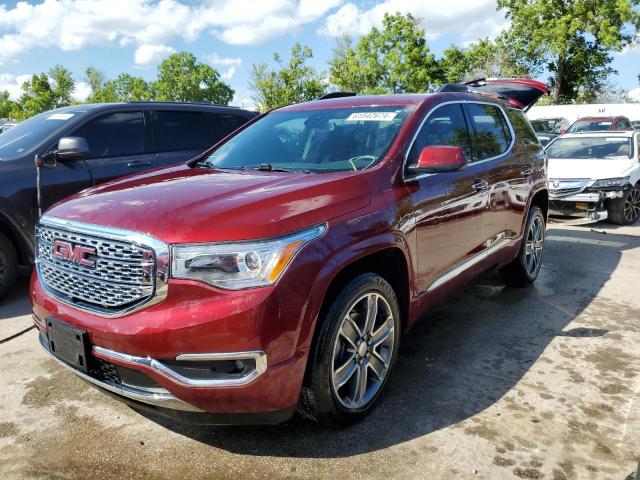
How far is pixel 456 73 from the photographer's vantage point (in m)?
36.5

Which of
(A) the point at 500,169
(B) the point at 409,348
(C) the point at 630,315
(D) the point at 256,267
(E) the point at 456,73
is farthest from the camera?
(E) the point at 456,73

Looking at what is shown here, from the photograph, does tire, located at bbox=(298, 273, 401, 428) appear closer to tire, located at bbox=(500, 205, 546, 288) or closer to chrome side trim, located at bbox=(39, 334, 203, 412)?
chrome side trim, located at bbox=(39, 334, 203, 412)

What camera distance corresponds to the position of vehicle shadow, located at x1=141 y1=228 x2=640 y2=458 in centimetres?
282

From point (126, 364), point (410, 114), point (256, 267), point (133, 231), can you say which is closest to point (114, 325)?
point (126, 364)

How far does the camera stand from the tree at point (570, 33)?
32.9 metres

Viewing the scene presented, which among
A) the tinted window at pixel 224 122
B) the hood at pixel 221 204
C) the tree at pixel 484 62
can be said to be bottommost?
the hood at pixel 221 204

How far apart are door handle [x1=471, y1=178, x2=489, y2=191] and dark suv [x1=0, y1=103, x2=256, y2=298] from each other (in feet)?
10.6

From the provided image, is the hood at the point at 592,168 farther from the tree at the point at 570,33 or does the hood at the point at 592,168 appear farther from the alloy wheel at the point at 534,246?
the tree at the point at 570,33

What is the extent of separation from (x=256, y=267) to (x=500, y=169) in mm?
2796

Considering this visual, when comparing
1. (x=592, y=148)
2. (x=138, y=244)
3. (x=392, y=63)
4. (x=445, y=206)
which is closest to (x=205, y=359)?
(x=138, y=244)

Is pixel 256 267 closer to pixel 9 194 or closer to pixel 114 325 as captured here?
pixel 114 325

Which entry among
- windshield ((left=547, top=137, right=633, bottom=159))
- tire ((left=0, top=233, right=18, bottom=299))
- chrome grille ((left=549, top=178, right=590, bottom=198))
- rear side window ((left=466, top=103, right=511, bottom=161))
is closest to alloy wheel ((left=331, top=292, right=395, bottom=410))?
rear side window ((left=466, top=103, right=511, bottom=161))

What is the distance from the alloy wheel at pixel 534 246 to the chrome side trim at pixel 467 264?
813 mm

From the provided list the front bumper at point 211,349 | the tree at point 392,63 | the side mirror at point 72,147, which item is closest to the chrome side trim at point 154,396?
the front bumper at point 211,349
